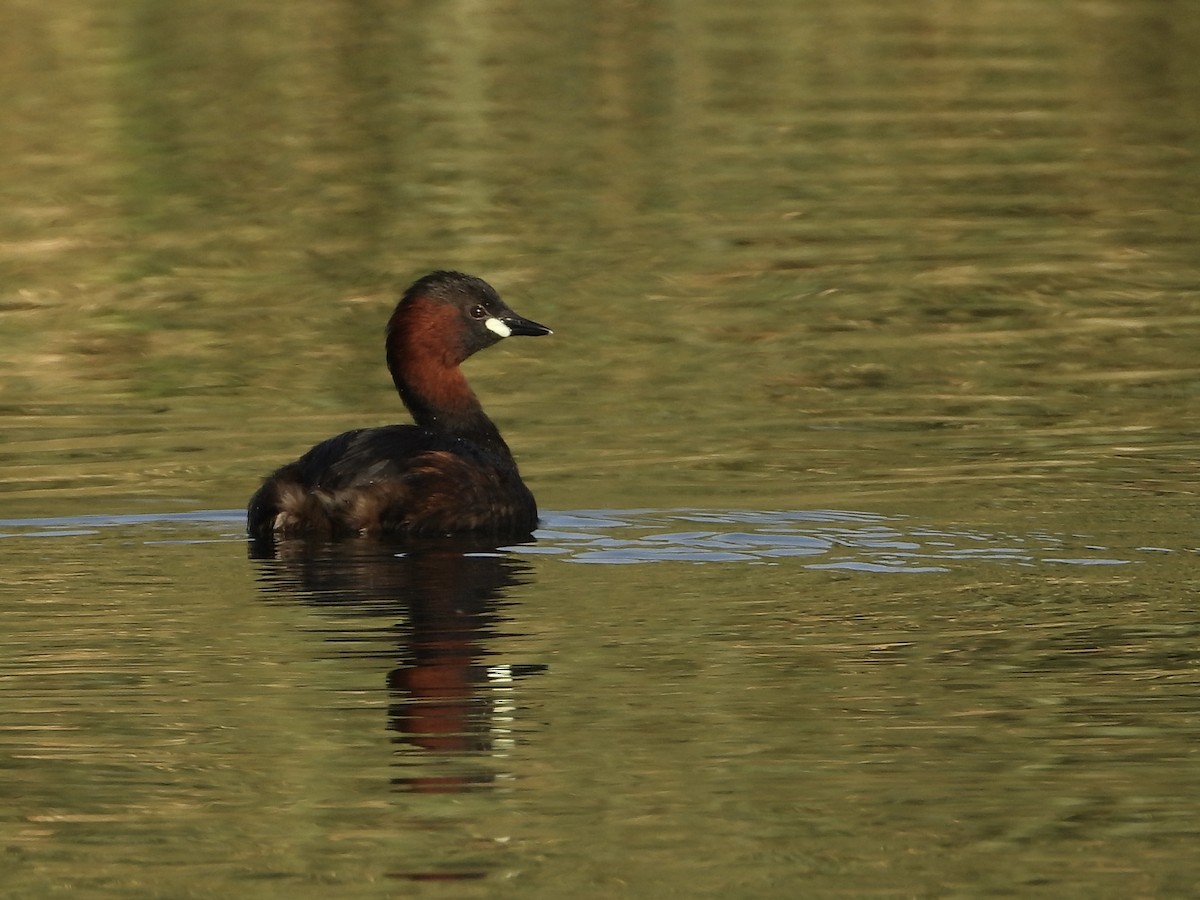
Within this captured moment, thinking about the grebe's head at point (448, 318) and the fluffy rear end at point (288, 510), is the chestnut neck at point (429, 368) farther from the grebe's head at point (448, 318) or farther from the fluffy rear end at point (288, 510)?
the fluffy rear end at point (288, 510)

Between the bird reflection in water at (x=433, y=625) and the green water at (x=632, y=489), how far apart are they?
26mm

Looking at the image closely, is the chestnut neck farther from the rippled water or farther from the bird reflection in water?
the rippled water

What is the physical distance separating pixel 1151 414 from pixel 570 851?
701cm

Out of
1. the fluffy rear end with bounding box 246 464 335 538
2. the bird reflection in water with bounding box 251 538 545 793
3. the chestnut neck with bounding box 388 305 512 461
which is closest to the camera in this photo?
the bird reflection in water with bounding box 251 538 545 793

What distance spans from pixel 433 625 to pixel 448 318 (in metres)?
3.53

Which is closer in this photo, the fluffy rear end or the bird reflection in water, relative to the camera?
the bird reflection in water

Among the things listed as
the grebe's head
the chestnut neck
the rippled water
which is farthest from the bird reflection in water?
the grebe's head

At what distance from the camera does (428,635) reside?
906 centimetres

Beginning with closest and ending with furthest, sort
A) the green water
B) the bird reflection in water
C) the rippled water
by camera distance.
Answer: the rippled water
the green water
the bird reflection in water

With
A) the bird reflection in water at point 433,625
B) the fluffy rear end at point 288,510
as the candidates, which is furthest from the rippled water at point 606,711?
the fluffy rear end at point 288,510

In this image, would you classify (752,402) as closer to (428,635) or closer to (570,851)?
(428,635)

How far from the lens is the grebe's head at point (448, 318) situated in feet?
40.8

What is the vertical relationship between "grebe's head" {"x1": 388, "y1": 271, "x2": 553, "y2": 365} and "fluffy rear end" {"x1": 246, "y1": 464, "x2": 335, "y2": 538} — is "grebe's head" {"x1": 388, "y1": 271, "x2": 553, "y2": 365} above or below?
above

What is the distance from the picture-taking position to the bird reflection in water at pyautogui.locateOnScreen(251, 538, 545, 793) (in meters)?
7.68
